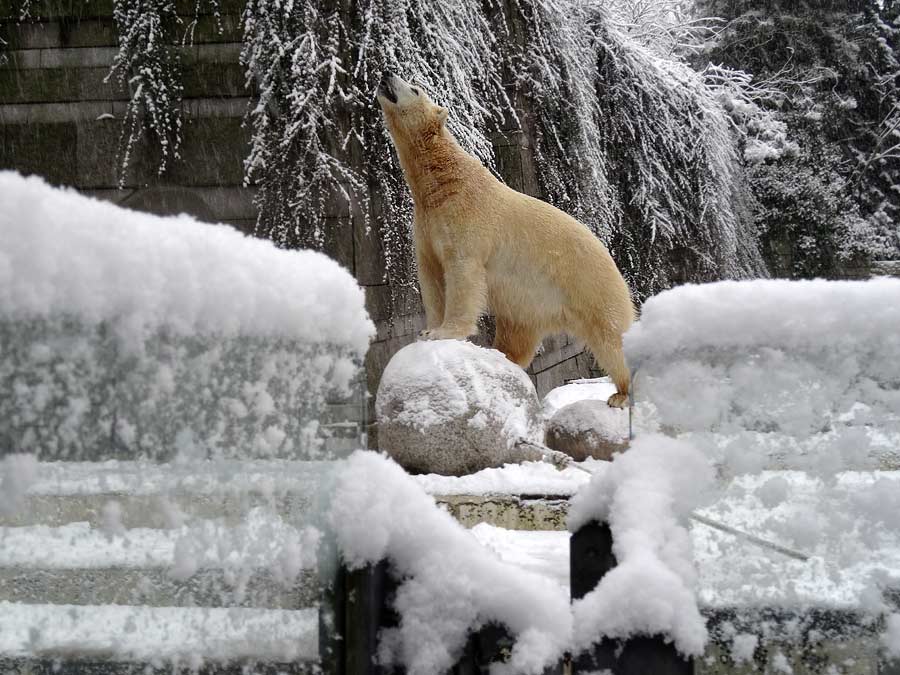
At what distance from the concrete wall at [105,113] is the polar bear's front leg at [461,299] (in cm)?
114

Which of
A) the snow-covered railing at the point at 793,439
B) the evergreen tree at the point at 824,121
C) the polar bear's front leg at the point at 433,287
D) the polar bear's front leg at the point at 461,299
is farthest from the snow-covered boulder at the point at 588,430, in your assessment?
the evergreen tree at the point at 824,121

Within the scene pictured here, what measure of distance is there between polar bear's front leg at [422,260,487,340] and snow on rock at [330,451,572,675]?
1.92 m

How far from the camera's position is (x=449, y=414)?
8.34 feet

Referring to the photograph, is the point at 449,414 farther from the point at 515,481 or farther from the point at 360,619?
the point at 360,619

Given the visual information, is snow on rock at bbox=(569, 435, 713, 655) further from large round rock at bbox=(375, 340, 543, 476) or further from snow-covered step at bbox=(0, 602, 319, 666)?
large round rock at bbox=(375, 340, 543, 476)

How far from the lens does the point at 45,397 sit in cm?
63

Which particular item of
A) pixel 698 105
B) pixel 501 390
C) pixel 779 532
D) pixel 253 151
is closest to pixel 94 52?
pixel 253 151

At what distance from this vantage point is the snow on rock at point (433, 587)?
905mm

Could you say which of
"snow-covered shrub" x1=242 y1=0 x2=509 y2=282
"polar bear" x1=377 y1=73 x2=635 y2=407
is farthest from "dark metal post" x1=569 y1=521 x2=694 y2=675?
"snow-covered shrub" x1=242 y1=0 x2=509 y2=282

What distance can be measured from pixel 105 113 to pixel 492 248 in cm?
224

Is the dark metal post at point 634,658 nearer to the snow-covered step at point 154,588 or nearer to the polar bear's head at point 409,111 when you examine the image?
the snow-covered step at point 154,588

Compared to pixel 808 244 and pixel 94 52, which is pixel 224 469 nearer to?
pixel 94 52

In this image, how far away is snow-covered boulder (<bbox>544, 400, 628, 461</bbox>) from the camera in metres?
2.82

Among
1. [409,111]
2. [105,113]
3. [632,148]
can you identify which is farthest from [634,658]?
[632,148]
